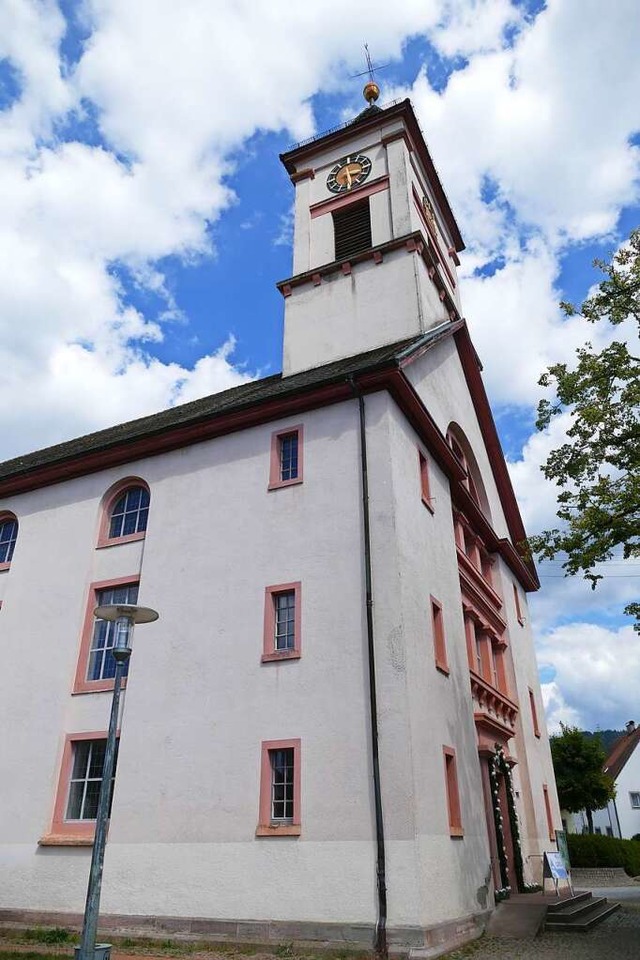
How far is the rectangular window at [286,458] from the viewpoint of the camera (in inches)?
628

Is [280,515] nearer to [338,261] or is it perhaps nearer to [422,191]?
[338,261]

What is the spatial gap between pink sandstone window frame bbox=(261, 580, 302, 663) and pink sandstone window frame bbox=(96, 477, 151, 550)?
4.65 metres

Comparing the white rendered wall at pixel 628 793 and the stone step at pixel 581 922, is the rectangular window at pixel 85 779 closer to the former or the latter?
the stone step at pixel 581 922

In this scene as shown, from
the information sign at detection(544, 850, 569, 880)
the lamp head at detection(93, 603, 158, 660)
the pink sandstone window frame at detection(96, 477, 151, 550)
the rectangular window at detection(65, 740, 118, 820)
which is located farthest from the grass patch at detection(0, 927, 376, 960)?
the pink sandstone window frame at detection(96, 477, 151, 550)

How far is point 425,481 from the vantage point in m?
17.2

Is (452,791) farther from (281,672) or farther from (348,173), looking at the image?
(348,173)

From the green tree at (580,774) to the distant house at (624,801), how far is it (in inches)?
527

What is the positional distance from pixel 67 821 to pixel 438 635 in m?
8.74

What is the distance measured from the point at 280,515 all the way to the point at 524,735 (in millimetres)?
12643

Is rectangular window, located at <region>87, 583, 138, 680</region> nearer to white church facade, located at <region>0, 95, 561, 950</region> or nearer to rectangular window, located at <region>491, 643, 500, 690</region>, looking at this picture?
white church facade, located at <region>0, 95, 561, 950</region>

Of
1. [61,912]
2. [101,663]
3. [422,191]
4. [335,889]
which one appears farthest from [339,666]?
[422,191]

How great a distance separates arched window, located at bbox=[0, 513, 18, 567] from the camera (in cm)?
1984

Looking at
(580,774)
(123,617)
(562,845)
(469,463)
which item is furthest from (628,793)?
(123,617)

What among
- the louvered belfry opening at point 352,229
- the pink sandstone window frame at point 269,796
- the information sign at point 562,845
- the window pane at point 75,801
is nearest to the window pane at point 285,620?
the pink sandstone window frame at point 269,796
